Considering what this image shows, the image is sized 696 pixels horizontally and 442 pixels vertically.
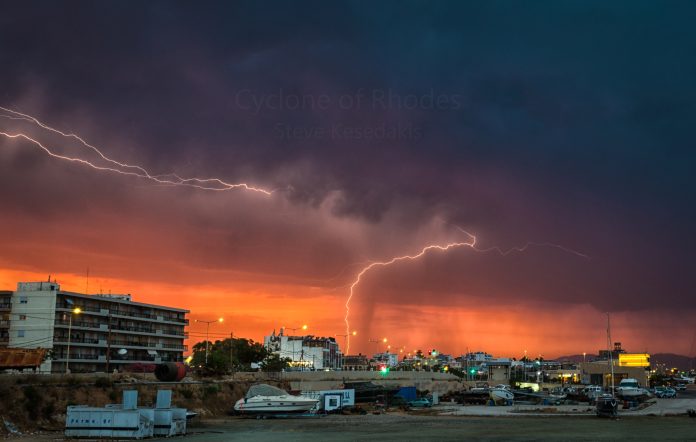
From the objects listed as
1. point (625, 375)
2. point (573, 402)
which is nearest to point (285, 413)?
point (573, 402)

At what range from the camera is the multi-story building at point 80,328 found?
107 m

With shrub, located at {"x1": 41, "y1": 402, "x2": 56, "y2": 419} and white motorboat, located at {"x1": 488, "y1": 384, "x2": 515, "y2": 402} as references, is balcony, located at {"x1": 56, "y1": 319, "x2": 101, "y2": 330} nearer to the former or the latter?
shrub, located at {"x1": 41, "y1": 402, "x2": 56, "y2": 419}

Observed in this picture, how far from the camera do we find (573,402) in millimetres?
93500

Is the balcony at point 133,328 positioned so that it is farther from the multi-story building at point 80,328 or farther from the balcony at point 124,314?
the balcony at point 124,314

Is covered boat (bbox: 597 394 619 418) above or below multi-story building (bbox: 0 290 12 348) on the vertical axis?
below

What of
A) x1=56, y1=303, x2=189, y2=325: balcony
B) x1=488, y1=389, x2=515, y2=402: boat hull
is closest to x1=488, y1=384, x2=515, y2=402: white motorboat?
x1=488, y1=389, x2=515, y2=402: boat hull

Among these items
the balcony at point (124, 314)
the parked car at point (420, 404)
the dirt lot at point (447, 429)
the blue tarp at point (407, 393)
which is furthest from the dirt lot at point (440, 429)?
the balcony at point (124, 314)

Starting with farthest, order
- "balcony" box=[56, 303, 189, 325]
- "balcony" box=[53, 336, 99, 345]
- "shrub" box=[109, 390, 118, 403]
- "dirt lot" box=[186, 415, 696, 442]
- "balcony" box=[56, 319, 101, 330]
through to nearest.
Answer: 1. "balcony" box=[56, 303, 189, 325]
2. "balcony" box=[56, 319, 101, 330]
3. "balcony" box=[53, 336, 99, 345]
4. "shrub" box=[109, 390, 118, 403]
5. "dirt lot" box=[186, 415, 696, 442]

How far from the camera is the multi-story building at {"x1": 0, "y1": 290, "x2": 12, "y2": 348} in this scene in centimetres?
10966

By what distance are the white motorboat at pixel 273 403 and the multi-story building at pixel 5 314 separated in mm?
64525

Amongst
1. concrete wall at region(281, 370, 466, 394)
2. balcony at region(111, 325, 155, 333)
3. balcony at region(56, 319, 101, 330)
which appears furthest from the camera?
balcony at region(111, 325, 155, 333)

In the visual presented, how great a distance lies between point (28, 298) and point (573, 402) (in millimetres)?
86091

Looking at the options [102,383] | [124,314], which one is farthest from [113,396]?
[124,314]

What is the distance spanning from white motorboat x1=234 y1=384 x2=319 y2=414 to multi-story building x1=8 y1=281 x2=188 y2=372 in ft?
145
